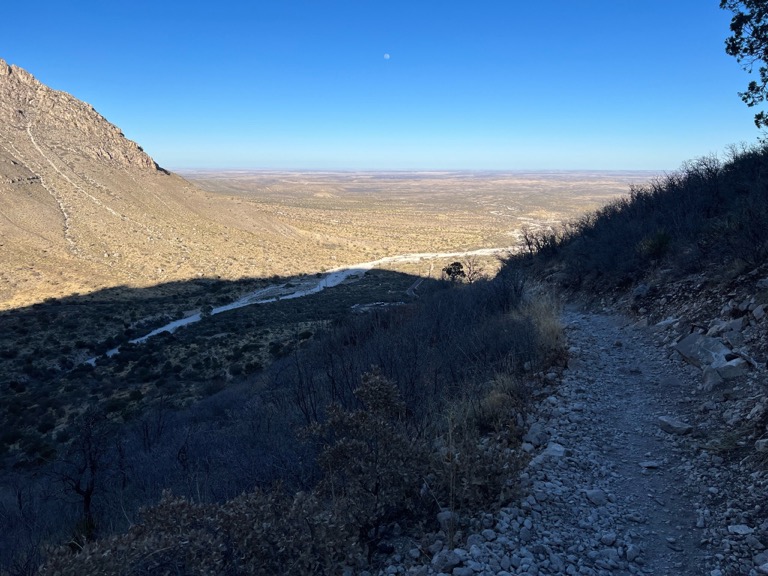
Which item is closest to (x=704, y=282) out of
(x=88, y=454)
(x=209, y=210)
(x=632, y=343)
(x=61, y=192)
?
(x=632, y=343)

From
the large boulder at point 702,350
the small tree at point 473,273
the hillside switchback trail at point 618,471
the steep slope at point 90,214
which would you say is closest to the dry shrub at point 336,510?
the hillside switchback trail at point 618,471

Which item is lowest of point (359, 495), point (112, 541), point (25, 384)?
point (25, 384)

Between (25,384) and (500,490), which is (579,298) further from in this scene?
(25,384)

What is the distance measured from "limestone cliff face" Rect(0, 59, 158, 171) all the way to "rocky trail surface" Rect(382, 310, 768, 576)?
6401cm

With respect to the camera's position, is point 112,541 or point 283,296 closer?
point 112,541

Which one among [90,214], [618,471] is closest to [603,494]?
[618,471]

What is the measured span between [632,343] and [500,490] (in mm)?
4825

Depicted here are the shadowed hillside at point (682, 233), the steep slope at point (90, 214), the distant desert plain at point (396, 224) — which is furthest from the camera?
the distant desert plain at point (396, 224)

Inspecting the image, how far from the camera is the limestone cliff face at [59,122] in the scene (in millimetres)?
53875

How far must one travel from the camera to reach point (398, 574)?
2797 mm

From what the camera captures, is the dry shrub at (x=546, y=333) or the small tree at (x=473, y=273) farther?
the small tree at (x=473, y=273)

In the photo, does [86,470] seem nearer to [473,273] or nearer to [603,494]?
[603,494]

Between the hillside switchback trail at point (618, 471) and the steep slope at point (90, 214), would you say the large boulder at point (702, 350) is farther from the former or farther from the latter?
the steep slope at point (90, 214)

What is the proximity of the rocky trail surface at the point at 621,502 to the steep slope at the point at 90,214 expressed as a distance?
32.1m
